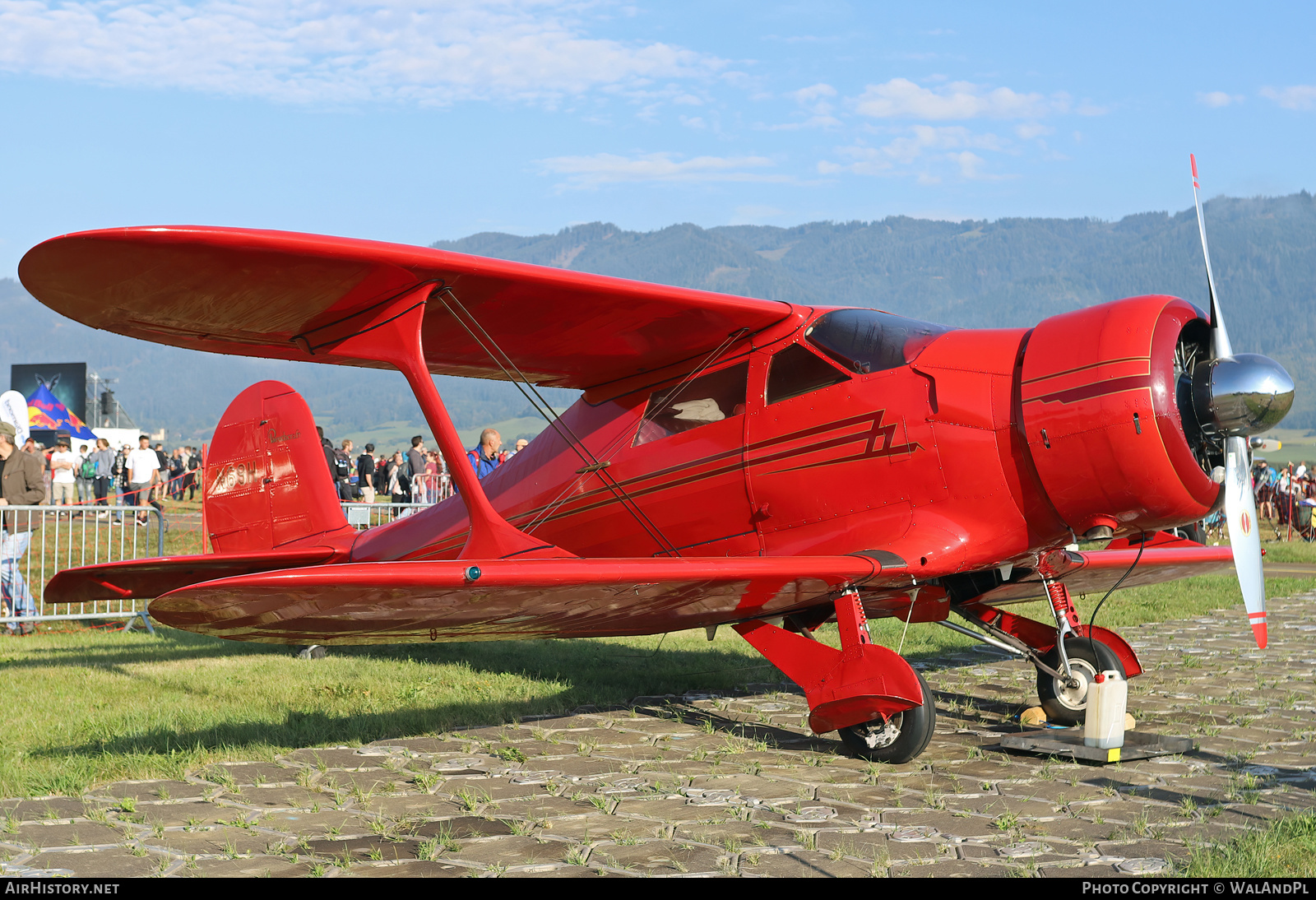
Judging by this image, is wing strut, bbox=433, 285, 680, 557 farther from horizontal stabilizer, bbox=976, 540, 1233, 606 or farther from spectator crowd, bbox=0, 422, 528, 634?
horizontal stabilizer, bbox=976, 540, 1233, 606

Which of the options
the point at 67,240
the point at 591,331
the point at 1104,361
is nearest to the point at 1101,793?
the point at 1104,361

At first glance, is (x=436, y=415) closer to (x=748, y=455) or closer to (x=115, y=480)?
(x=748, y=455)

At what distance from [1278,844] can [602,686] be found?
4.69 meters

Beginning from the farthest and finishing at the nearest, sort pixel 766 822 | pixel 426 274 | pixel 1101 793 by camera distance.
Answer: pixel 426 274 < pixel 1101 793 < pixel 766 822

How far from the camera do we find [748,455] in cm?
591

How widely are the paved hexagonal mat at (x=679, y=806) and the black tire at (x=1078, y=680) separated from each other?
1.20 feet

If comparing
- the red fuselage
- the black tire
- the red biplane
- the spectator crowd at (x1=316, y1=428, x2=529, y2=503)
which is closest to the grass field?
the red biplane

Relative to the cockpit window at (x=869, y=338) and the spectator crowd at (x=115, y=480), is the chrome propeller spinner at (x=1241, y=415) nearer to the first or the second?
the cockpit window at (x=869, y=338)

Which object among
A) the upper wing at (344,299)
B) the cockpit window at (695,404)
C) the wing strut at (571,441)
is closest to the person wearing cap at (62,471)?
the upper wing at (344,299)

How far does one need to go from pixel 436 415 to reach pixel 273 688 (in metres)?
3.15

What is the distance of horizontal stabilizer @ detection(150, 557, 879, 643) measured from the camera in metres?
4.21

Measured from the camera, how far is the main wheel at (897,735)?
5137 mm

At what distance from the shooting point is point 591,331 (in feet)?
20.8
